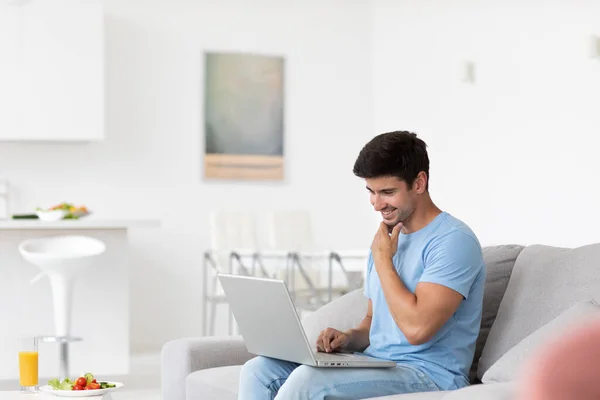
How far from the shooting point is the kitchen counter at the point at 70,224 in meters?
5.22

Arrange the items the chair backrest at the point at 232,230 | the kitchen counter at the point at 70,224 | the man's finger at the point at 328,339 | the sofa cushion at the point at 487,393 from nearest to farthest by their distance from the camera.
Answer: the sofa cushion at the point at 487,393, the man's finger at the point at 328,339, the kitchen counter at the point at 70,224, the chair backrest at the point at 232,230

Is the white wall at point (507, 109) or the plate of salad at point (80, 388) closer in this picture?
the plate of salad at point (80, 388)

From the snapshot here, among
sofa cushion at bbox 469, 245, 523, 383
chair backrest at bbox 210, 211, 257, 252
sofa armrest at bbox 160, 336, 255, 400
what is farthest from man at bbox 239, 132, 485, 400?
chair backrest at bbox 210, 211, 257, 252

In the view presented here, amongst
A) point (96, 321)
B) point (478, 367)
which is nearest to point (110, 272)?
point (96, 321)

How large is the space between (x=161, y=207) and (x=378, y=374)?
5.61 metres

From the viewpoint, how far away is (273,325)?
232 centimetres

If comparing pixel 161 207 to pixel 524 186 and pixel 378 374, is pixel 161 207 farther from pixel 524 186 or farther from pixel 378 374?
pixel 378 374

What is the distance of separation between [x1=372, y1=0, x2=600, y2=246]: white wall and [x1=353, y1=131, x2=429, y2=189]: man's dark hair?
314 centimetres

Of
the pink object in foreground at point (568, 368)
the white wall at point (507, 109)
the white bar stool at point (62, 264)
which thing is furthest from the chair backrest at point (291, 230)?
the pink object in foreground at point (568, 368)

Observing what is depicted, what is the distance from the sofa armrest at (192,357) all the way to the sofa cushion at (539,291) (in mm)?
926

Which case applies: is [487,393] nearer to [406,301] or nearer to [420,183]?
[406,301]

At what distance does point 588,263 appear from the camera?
234 cm

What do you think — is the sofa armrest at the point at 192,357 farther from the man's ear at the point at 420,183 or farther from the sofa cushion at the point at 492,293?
the man's ear at the point at 420,183

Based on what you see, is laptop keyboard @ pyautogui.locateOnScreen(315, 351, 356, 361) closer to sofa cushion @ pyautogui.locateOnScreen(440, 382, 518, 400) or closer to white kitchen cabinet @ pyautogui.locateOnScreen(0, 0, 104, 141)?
sofa cushion @ pyautogui.locateOnScreen(440, 382, 518, 400)
